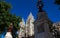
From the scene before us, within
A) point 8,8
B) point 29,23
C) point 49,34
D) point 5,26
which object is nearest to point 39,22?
point 49,34

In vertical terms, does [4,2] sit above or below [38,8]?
above

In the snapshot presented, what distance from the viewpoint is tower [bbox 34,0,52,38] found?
1509 centimetres

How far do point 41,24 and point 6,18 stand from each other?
7.68 meters

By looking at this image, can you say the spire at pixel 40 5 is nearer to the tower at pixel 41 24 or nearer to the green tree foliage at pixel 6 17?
the tower at pixel 41 24

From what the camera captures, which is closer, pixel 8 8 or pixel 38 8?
pixel 38 8

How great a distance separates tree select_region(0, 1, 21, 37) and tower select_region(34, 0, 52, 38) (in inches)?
266

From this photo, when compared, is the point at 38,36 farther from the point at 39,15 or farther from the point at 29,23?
the point at 29,23

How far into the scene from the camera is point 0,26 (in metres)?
21.9

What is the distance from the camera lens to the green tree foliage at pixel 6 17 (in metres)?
21.8

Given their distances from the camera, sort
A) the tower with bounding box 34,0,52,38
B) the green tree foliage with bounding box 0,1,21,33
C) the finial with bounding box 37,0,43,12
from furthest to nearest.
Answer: the green tree foliage with bounding box 0,1,21,33, the finial with bounding box 37,0,43,12, the tower with bounding box 34,0,52,38

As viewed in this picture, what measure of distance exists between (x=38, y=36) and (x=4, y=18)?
795cm

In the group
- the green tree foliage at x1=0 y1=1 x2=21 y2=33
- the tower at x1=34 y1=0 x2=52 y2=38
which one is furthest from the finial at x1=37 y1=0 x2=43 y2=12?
the green tree foliage at x1=0 y1=1 x2=21 y2=33

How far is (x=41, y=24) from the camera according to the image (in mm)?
15750

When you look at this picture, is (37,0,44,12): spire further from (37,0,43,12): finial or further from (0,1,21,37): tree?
(0,1,21,37): tree
